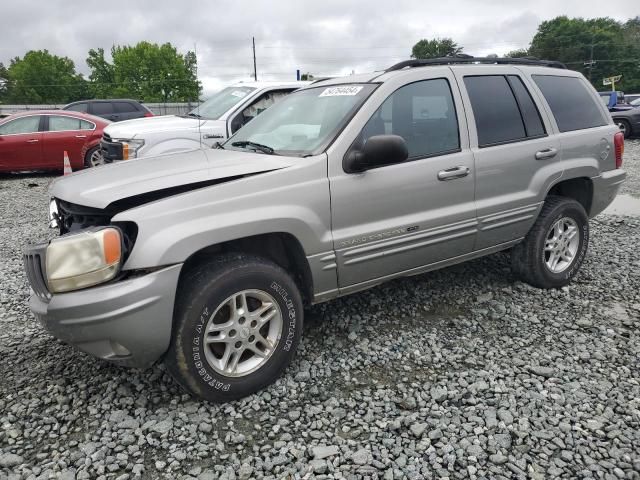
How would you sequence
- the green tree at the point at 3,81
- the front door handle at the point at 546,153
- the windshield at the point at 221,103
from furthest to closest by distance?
the green tree at the point at 3,81 < the windshield at the point at 221,103 < the front door handle at the point at 546,153

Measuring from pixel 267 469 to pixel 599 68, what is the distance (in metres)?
85.7

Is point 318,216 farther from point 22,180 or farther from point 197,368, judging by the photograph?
point 22,180

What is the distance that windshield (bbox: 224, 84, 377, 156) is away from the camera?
320cm

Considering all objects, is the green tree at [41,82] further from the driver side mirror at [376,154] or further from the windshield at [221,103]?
the driver side mirror at [376,154]

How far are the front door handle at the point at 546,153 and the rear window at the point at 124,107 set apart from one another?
14.3 m

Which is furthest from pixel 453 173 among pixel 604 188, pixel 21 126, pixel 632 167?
pixel 21 126

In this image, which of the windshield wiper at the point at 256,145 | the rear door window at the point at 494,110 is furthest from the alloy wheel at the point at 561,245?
the windshield wiper at the point at 256,145

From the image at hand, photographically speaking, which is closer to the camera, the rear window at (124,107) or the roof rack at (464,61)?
the roof rack at (464,61)

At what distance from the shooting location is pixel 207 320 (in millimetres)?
2609

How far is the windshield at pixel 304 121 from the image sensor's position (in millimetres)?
3197

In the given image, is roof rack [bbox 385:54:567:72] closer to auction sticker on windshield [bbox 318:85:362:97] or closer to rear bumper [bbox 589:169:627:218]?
auction sticker on windshield [bbox 318:85:362:97]

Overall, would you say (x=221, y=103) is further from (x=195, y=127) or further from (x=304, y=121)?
(x=304, y=121)

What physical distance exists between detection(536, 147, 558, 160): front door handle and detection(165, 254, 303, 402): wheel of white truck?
2.36 m

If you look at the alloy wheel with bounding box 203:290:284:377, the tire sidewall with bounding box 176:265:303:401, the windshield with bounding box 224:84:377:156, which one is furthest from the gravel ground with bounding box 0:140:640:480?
the windshield with bounding box 224:84:377:156
